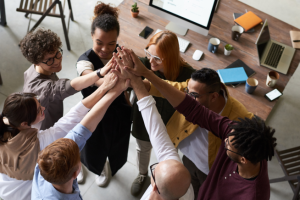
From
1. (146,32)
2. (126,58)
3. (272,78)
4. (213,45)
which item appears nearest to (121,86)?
(126,58)

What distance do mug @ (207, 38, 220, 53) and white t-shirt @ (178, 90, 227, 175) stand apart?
940 millimetres

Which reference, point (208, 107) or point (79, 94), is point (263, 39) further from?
point (79, 94)

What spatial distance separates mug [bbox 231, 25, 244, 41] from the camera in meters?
2.65

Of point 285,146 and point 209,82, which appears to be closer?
point 209,82

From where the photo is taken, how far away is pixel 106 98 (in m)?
1.71

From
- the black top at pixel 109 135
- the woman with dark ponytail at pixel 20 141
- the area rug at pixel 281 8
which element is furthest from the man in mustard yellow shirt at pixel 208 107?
the area rug at pixel 281 8

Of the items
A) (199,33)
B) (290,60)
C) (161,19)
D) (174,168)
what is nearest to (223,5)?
(199,33)

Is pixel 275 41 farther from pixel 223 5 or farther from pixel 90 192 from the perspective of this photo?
pixel 90 192

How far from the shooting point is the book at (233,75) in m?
2.44

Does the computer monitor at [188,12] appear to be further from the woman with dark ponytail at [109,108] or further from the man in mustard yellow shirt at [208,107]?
the man in mustard yellow shirt at [208,107]

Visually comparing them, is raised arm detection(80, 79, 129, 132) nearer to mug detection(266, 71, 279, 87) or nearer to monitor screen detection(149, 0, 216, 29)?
monitor screen detection(149, 0, 216, 29)

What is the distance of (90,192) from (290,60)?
7.88ft

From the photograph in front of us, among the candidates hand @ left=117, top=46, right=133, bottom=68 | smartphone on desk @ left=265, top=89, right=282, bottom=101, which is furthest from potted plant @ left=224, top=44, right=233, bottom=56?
hand @ left=117, top=46, right=133, bottom=68

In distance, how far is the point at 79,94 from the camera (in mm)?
3334
